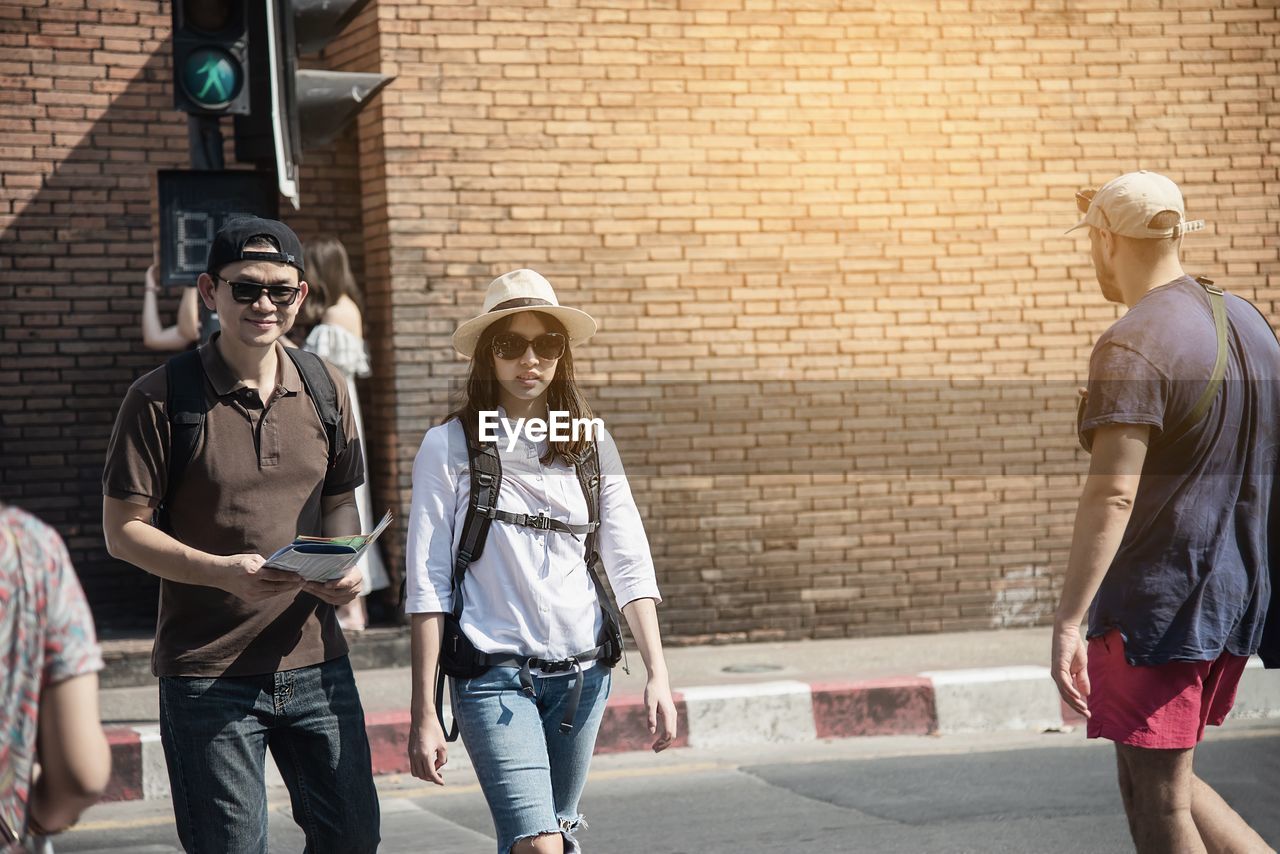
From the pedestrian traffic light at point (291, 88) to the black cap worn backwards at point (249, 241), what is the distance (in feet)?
8.51

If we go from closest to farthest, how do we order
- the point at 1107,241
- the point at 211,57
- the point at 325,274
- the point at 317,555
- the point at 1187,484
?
the point at 317,555 < the point at 1187,484 < the point at 1107,241 < the point at 211,57 < the point at 325,274

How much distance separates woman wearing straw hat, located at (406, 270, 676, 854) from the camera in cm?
376

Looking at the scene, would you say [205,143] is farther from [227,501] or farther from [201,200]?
[227,501]

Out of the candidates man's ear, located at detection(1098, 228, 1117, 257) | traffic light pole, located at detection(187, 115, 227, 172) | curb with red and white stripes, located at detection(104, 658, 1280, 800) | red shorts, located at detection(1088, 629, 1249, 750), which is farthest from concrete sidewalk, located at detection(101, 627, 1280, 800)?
man's ear, located at detection(1098, 228, 1117, 257)

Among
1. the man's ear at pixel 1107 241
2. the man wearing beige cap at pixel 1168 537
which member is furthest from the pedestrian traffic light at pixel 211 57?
the man wearing beige cap at pixel 1168 537

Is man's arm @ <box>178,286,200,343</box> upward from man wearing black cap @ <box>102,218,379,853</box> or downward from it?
upward

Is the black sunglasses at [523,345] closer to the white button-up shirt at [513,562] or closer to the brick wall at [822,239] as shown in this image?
the white button-up shirt at [513,562]

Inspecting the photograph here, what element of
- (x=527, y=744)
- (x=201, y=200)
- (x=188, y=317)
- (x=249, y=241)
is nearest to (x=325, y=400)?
(x=249, y=241)

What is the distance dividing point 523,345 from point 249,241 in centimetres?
69

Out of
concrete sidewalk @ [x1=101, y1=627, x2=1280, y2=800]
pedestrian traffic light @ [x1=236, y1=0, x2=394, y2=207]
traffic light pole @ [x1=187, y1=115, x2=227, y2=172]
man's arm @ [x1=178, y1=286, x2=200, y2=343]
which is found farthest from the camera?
man's arm @ [x1=178, y1=286, x2=200, y2=343]

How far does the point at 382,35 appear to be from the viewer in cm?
912

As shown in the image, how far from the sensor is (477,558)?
3875 millimetres

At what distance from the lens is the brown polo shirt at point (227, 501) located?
3.76m

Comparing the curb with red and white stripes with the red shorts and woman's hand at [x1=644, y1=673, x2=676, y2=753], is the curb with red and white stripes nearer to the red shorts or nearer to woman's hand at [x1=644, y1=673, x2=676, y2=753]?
woman's hand at [x1=644, y1=673, x2=676, y2=753]
